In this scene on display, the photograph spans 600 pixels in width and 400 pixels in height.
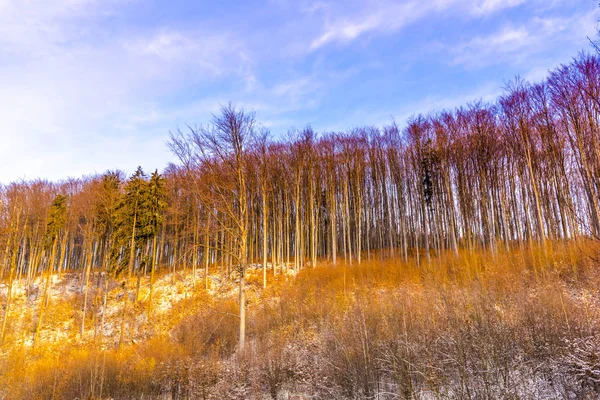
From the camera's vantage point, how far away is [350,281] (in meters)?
19.6

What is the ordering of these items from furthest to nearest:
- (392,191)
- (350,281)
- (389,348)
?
(392,191), (350,281), (389,348)

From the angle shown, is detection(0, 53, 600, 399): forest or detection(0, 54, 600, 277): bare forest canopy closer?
detection(0, 53, 600, 399): forest

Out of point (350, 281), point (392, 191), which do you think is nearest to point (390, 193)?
point (392, 191)

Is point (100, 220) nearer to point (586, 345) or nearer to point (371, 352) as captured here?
point (371, 352)

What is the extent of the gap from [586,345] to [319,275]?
15.4 metres

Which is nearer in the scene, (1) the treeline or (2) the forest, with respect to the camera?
(2) the forest

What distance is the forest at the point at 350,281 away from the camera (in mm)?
8680

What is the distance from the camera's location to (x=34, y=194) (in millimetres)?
33562

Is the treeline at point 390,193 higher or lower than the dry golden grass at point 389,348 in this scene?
higher

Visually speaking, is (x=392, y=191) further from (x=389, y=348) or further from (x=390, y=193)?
(x=389, y=348)

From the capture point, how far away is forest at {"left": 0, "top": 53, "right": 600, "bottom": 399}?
8680 millimetres

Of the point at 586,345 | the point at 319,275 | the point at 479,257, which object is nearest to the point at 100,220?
the point at 319,275

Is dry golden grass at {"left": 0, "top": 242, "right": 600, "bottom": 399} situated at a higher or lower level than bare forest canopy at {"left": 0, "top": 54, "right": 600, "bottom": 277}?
lower

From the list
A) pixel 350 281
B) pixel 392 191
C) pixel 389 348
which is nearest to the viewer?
pixel 389 348
